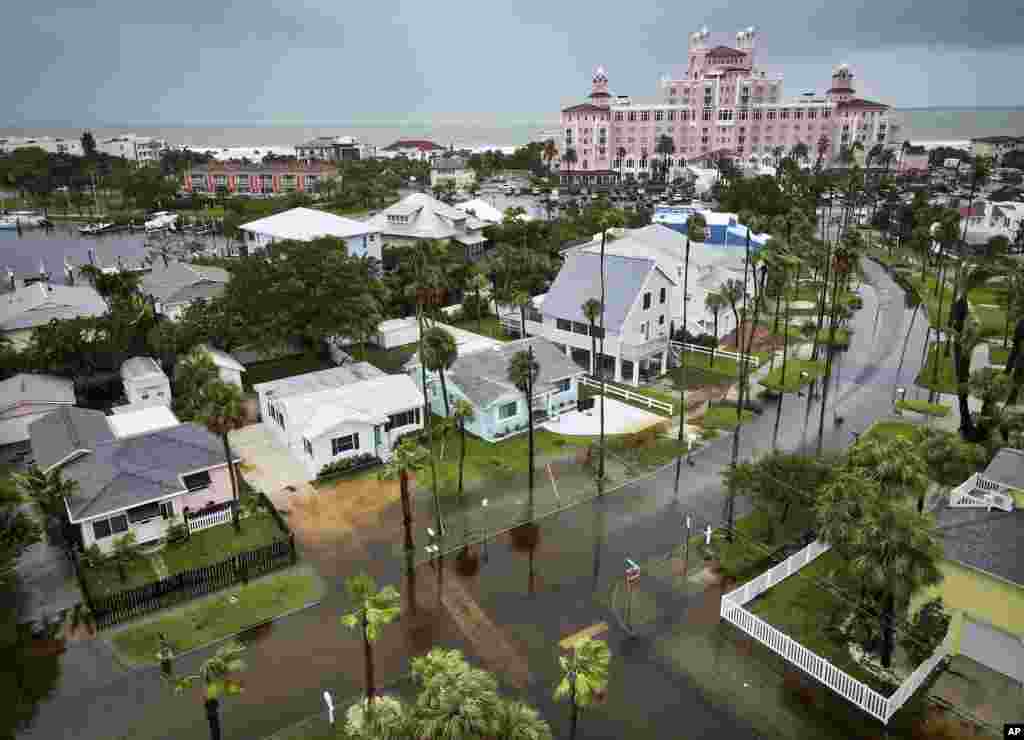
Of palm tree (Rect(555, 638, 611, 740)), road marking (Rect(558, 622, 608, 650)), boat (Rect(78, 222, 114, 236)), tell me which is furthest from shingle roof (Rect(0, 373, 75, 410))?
boat (Rect(78, 222, 114, 236))

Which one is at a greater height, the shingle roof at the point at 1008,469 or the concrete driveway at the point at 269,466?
the shingle roof at the point at 1008,469

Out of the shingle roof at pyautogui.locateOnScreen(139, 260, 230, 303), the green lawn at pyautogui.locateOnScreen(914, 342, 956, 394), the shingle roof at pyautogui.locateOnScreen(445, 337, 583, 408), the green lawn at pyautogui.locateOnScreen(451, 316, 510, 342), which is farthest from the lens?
the green lawn at pyautogui.locateOnScreen(451, 316, 510, 342)

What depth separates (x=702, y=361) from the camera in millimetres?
54531

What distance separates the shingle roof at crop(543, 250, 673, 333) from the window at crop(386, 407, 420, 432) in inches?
617

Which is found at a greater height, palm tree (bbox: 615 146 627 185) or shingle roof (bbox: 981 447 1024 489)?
palm tree (bbox: 615 146 627 185)

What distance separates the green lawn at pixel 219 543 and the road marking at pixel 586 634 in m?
13.3

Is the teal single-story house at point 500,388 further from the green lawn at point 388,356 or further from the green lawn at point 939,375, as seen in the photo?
the green lawn at point 939,375

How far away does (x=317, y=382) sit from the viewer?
137 feet

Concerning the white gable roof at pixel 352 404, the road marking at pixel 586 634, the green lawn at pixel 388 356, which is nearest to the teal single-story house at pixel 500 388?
the white gable roof at pixel 352 404

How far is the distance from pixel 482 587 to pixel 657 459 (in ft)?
48.2

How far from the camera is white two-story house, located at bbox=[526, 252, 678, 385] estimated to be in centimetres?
4884

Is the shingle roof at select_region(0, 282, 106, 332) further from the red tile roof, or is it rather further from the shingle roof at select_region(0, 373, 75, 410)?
the red tile roof

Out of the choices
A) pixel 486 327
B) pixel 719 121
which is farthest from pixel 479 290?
pixel 719 121

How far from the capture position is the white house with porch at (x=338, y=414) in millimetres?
36312
